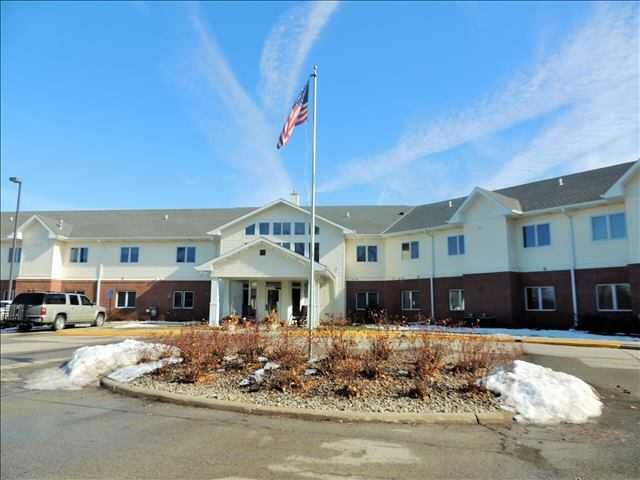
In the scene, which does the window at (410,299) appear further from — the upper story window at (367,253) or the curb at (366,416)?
the curb at (366,416)

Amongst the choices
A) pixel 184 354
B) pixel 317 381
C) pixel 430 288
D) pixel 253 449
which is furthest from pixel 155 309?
pixel 253 449

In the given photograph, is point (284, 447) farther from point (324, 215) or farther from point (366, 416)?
point (324, 215)

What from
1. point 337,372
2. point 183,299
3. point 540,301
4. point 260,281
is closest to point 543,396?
point 337,372

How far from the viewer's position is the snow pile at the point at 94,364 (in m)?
10.2

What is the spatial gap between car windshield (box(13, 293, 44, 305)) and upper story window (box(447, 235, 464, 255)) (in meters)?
24.6

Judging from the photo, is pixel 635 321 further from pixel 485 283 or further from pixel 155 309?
pixel 155 309

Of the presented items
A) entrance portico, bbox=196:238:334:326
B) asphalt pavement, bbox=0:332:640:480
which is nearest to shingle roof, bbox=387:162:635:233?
entrance portico, bbox=196:238:334:326

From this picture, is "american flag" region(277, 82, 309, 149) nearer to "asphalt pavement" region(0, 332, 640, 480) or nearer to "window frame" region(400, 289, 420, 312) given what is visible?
"asphalt pavement" region(0, 332, 640, 480)

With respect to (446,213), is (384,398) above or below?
below

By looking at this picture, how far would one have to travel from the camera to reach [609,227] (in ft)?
74.5

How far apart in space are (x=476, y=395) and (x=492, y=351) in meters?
1.97

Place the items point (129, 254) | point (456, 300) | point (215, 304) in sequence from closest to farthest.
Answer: point (215, 304) < point (456, 300) < point (129, 254)

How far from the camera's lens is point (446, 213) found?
3150cm

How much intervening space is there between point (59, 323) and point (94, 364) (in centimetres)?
1811
